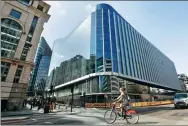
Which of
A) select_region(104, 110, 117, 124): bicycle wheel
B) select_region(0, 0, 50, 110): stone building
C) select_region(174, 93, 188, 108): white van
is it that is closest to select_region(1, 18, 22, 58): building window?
select_region(0, 0, 50, 110): stone building

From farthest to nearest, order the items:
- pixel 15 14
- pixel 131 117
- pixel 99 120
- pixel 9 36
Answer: pixel 15 14
pixel 9 36
pixel 99 120
pixel 131 117

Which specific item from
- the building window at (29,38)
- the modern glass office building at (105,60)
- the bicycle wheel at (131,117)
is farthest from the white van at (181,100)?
the building window at (29,38)

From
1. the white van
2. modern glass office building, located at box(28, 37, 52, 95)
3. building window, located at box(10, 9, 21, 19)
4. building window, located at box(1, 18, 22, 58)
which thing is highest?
modern glass office building, located at box(28, 37, 52, 95)

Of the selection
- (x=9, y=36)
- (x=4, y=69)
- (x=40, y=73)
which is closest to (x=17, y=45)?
(x=9, y=36)

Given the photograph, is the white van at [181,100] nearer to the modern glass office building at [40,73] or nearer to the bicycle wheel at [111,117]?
the bicycle wheel at [111,117]

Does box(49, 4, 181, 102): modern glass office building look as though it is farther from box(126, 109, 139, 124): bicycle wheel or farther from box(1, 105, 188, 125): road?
box(126, 109, 139, 124): bicycle wheel

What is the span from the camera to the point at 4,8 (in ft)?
90.0

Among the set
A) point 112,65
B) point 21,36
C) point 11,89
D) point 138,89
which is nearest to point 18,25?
point 21,36

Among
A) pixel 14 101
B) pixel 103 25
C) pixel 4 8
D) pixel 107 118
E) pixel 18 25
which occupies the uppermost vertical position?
pixel 103 25

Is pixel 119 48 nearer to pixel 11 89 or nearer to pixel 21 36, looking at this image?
pixel 21 36

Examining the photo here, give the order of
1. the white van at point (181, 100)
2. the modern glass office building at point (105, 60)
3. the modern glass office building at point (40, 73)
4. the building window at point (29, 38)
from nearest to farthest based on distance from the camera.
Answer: the white van at point (181, 100) < the building window at point (29, 38) < the modern glass office building at point (105, 60) < the modern glass office building at point (40, 73)

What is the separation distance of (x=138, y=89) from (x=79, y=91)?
19514mm

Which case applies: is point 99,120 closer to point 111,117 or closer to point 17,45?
point 111,117

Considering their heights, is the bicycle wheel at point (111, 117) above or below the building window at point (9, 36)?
below
